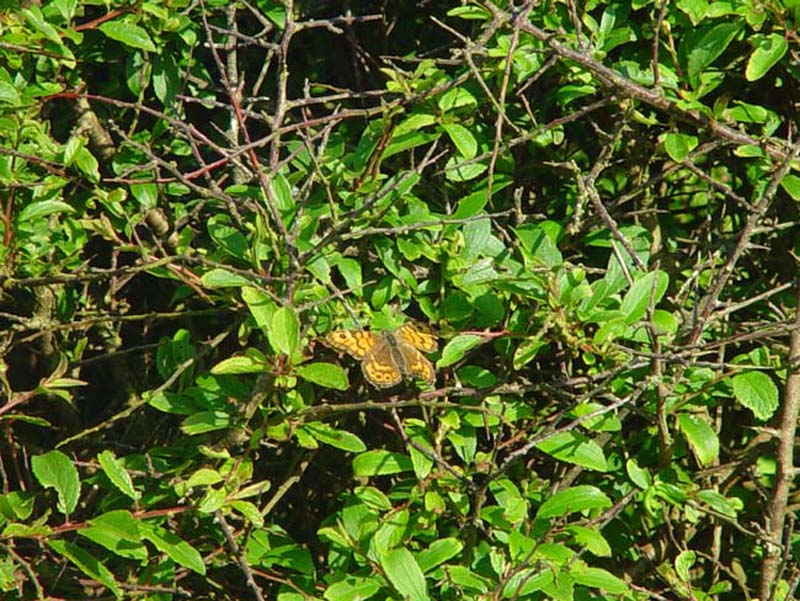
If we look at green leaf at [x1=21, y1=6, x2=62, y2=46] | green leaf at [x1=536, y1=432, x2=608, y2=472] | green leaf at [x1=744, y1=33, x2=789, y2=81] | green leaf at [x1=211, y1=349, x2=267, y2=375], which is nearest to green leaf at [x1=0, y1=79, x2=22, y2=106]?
green leaf at [x1=21, y1=6, x2=62, y2=46]

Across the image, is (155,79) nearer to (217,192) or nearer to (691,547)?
(217,192)

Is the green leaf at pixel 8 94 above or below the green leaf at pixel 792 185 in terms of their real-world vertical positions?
above

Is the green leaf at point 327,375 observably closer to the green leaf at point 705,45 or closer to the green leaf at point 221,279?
the green leaf at point 221,279

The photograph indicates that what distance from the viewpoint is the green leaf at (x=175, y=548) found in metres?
2.45

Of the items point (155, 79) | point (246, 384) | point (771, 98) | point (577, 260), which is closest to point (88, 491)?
point (246, 384)

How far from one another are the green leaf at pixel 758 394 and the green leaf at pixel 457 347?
22.6 inches

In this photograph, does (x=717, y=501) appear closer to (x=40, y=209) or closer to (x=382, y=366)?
(x=382, y=366)

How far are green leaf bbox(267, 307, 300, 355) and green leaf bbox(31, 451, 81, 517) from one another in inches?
22.4

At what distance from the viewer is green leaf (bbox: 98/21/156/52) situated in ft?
8.88

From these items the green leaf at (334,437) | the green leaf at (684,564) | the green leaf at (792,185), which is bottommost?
the green leaf at (684,564)

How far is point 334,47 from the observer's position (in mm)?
3334

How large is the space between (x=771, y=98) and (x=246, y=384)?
5.03ft

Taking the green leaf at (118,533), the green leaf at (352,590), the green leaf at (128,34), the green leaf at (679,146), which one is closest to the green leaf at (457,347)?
the green leaf at (352,590)

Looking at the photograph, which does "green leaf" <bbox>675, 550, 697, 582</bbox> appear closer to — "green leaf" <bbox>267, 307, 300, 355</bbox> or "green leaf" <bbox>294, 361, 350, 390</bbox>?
"green leaf" <bbox>294, 361, 350, 390</bbox>
